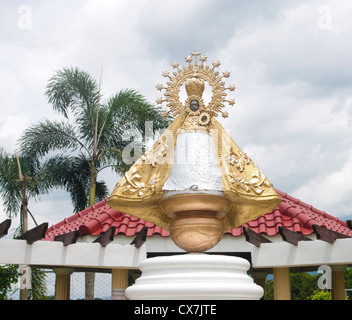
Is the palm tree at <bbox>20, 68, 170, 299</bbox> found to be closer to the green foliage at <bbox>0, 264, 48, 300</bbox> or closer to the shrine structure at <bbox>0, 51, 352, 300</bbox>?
the green foliage at <bbox>0, 264, 48, 300</bbox>

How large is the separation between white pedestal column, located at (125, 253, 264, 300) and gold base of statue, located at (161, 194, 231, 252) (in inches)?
10.5

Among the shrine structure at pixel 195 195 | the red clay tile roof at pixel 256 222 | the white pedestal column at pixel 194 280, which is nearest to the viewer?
the white pedestal column at pixel 194 280

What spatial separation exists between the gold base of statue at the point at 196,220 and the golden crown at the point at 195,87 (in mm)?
1106

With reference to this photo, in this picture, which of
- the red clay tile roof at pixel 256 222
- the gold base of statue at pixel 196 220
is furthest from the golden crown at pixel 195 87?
the red clay tile roof at pixel 256 222

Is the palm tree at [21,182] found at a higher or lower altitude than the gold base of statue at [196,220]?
higher

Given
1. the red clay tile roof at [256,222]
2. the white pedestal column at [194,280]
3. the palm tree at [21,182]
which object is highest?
the palm tree at [21,182]

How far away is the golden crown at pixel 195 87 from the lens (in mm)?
5363

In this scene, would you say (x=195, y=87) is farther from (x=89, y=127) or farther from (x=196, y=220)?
(x=89, y=127)

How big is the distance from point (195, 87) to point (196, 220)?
62.3 inches

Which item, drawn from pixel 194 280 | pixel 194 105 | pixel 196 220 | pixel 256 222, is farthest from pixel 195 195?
pixel 256 222

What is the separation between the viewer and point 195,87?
17.5 feet

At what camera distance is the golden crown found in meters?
5.36

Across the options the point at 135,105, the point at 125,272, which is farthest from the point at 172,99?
the point at 135,105

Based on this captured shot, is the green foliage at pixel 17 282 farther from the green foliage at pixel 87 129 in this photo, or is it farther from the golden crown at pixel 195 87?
the golden crown at pixel 195 87
